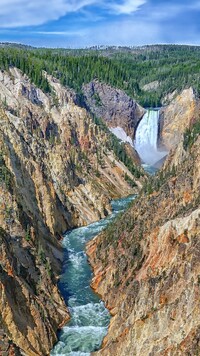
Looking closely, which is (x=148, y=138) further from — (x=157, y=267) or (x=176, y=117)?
(x=157, y=267)

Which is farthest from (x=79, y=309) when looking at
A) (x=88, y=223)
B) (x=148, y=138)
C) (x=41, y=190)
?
(x=148, y=138)

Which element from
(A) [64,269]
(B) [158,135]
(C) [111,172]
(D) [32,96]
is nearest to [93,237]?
(A) [64,269]

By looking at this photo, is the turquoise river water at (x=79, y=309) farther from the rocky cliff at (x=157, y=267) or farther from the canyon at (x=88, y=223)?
the rocky cliff at (x=157, y=267)

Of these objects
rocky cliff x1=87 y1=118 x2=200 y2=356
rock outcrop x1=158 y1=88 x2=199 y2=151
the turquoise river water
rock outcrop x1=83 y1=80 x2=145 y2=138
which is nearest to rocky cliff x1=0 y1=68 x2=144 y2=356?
the turquoise river water

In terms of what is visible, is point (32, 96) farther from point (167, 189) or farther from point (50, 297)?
point (50, 297)

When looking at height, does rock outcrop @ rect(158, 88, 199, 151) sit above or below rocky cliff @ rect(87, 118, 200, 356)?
above

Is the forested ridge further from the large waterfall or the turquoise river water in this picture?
the turquoise river water
